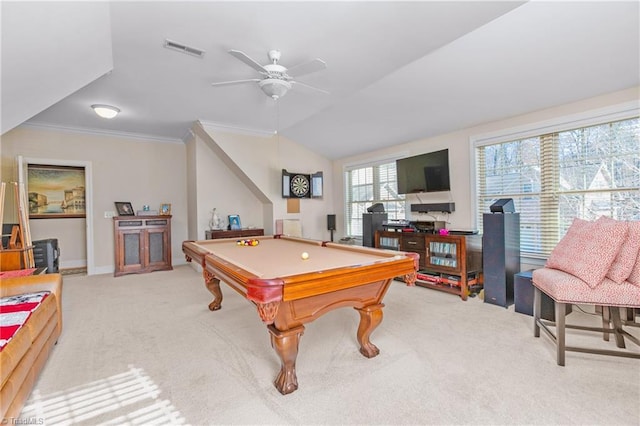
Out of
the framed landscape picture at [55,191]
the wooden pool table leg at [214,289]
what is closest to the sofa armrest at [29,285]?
the wooden pool table leg at [214,289]

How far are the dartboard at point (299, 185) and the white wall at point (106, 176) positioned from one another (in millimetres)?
2351

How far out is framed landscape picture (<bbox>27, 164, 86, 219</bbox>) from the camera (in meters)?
5.18

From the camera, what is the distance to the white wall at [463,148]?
10.2 feet

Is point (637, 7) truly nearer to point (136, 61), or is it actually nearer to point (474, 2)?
point (474, 2)

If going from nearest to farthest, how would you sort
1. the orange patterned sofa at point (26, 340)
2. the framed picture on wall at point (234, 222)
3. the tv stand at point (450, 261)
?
1. the orange patterned sofa at point (26, 340)
2. the tv stand at point (450, 261)
3. the framed picture on wall at point (234, 222)

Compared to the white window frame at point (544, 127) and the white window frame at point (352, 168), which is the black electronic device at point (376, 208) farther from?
the white window frame at point (544, 127)

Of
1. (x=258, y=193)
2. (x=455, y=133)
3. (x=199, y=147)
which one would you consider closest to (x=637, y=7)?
(x=455, y=133)

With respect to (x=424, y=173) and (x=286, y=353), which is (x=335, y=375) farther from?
(x=424, y=173)

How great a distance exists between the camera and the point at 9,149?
15.8 ft

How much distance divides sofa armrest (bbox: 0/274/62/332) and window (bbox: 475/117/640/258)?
4.85 m

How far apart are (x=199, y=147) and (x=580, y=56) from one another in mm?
5411

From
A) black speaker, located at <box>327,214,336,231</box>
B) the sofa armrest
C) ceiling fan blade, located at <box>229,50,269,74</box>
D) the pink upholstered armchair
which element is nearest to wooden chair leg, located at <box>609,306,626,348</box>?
the pink upholstered armchair

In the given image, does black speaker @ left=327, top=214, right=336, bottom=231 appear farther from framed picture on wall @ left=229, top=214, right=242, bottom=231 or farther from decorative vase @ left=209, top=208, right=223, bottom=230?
decorative vase @ left=209, top=208, right=223, bottom=230

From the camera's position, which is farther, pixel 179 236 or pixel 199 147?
pixel 179 236
